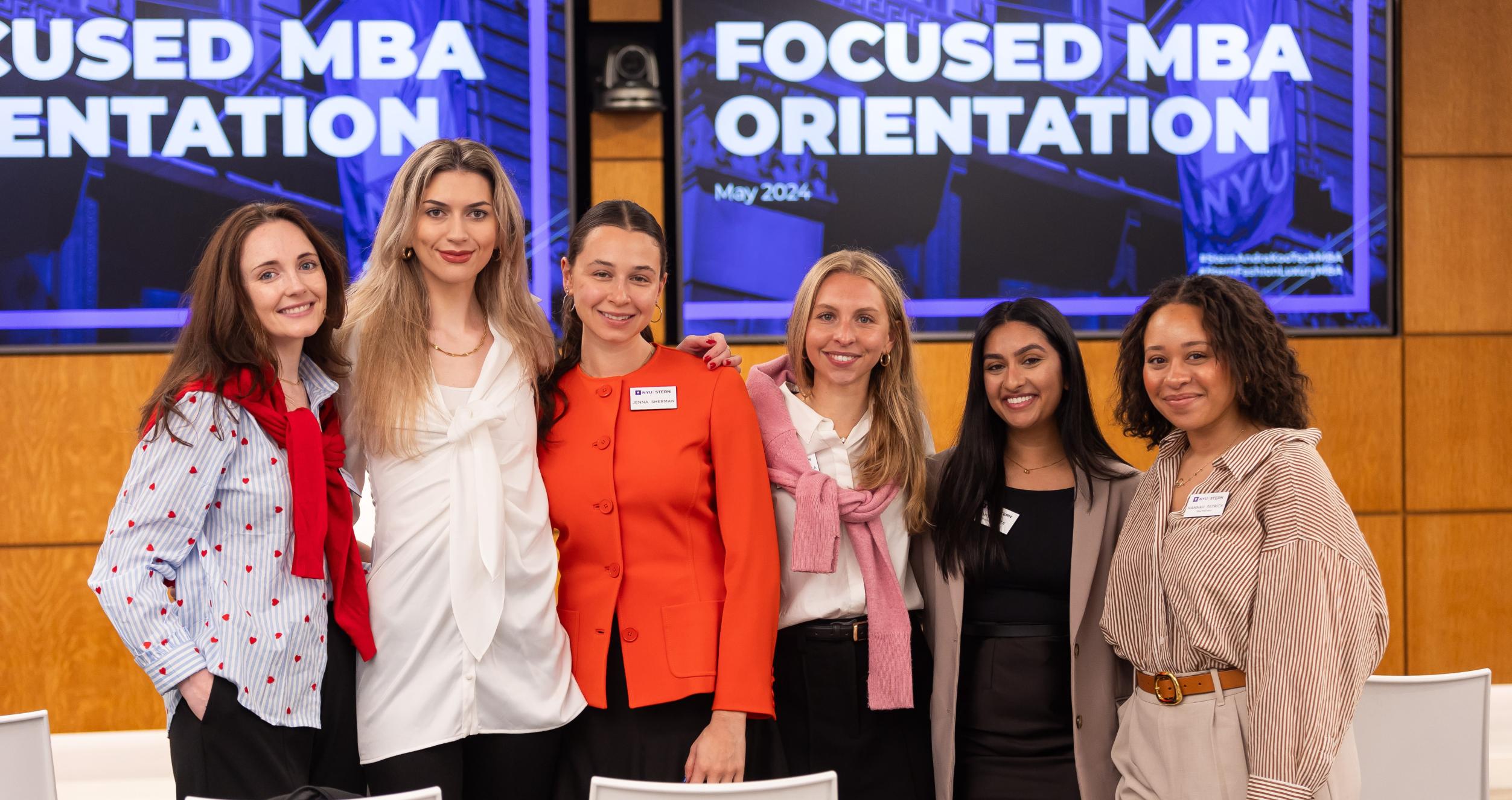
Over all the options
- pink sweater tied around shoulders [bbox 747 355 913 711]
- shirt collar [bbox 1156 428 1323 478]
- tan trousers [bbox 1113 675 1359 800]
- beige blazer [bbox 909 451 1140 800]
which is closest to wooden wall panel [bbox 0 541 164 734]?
pink sweater tied around shoulders [bbox 747 355 913 711]

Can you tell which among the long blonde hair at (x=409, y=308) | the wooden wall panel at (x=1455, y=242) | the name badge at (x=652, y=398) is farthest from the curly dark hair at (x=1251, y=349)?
the wooden wall panel at (x=1455, y=242)

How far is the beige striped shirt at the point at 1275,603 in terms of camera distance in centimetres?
190

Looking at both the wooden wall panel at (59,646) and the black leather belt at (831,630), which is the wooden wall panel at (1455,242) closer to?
the black leather belt at (831,630)

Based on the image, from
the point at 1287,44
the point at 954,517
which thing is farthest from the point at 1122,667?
the point at 1287,44

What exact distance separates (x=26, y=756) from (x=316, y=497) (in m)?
0.83

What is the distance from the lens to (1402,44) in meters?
4.55

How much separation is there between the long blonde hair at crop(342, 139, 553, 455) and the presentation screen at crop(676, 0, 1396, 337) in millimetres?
1955

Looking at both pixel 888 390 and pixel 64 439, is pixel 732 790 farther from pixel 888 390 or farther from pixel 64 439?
pixel 64 439

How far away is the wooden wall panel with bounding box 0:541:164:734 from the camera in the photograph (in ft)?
13.8

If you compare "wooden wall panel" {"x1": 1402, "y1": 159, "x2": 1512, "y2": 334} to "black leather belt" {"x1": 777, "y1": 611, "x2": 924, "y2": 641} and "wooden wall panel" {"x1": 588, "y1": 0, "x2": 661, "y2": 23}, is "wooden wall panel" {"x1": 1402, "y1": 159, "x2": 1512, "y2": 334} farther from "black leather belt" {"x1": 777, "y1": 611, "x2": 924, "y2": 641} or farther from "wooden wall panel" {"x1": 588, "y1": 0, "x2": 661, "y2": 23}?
"black leather belt" {"x1": 777, "y1": 611, "x2": 924, "y2": 641}

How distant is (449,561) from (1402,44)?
14.4 feet

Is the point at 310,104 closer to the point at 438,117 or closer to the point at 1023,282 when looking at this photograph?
the point at 438,117

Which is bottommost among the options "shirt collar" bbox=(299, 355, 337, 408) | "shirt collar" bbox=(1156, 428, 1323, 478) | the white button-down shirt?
the white button-down shirt

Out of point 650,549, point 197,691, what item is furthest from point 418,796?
point 650,549
